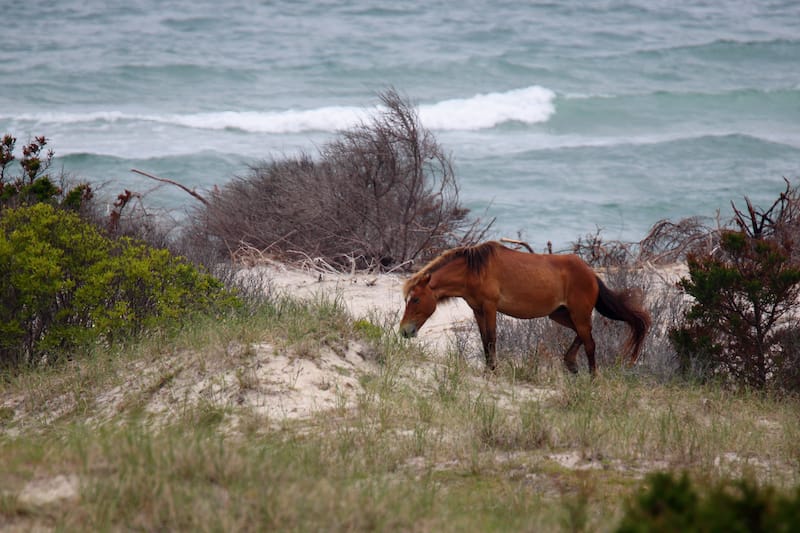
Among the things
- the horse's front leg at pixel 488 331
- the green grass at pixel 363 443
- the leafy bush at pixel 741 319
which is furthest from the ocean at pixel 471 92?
the green grass at pixel 363 443

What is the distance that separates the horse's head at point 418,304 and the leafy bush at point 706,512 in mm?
4457

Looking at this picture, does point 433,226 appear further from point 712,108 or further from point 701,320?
point 712,108

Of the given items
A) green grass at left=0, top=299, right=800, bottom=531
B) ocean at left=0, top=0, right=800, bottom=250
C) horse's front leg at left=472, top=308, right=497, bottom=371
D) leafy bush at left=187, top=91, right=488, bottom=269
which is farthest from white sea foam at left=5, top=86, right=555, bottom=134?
green grass at left=0, top=299, right=800, bottom=531

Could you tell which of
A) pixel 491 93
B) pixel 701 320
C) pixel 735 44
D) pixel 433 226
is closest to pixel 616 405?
pixel 701 320

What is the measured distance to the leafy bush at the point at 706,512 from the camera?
301cm

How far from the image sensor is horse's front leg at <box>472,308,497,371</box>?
306 inches

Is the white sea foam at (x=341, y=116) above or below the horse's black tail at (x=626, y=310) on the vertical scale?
below

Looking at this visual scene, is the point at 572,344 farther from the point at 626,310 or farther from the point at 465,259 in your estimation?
the point at 465,259

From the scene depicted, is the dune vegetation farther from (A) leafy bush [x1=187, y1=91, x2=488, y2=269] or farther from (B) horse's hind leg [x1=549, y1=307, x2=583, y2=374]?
(A) leafy bush [x1=187, y1=91, x2=488, y2=269]

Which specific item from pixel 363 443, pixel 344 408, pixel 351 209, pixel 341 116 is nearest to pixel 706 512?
pixel 363 443

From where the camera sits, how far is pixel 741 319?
28.5 ft

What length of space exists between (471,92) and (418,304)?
98.2 feet

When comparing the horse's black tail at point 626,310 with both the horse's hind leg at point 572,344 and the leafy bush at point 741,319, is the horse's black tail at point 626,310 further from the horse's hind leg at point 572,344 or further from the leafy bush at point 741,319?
the leafy bush at point 741,319

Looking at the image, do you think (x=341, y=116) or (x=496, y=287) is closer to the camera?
(x=496, y=287)
